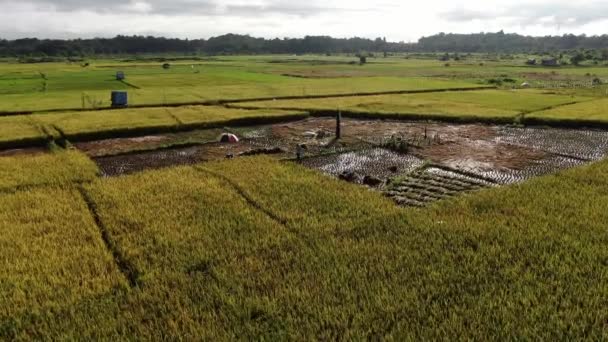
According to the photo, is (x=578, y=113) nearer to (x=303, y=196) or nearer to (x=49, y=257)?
(x=303, y=196)

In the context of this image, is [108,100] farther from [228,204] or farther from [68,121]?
[228,204]

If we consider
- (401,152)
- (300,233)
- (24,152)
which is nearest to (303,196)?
(300,233)

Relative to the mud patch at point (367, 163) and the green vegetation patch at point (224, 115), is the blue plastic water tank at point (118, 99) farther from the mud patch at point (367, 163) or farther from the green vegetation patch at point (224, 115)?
the mud patch at point (367, 163)

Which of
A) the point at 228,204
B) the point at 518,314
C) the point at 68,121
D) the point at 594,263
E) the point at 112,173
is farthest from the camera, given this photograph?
the point at 68,121

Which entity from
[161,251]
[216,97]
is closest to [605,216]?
[161,251]

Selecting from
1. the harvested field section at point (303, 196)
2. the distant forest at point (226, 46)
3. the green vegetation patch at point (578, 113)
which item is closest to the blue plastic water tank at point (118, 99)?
the harvested field section at point (303, 196)
